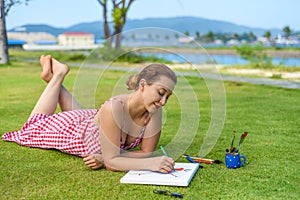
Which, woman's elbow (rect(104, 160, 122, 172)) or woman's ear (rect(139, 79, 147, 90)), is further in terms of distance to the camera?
woman's elbow (rect(104, 160, 122, 172))

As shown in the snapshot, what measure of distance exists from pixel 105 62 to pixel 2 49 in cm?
1146

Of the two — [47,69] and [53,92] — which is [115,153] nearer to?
[53,92]

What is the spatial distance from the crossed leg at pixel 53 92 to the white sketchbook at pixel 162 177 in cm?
114

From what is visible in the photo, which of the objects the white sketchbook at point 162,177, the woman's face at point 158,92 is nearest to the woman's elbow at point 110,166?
the white sketchbook at point 162,177

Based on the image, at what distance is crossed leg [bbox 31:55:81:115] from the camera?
379 centimetres

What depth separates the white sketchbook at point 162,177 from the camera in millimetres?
2654

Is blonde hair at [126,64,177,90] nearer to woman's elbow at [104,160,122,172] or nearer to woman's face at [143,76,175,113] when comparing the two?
woman's face at [143,76,175,113]

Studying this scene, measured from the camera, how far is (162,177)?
271 centimetres

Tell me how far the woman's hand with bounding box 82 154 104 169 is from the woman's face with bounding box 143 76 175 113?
461mm

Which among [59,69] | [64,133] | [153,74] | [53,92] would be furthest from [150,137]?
[59,69]

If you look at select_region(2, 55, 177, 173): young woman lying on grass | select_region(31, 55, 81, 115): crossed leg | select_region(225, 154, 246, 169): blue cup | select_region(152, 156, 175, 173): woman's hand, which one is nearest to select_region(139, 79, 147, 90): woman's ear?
select_region(2, 55, 177, 173): young woman lying on grass

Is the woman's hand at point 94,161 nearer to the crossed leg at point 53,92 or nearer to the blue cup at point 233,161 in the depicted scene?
the blue cup at point 233,161

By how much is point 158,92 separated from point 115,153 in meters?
0.47

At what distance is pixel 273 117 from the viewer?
16.7ft
